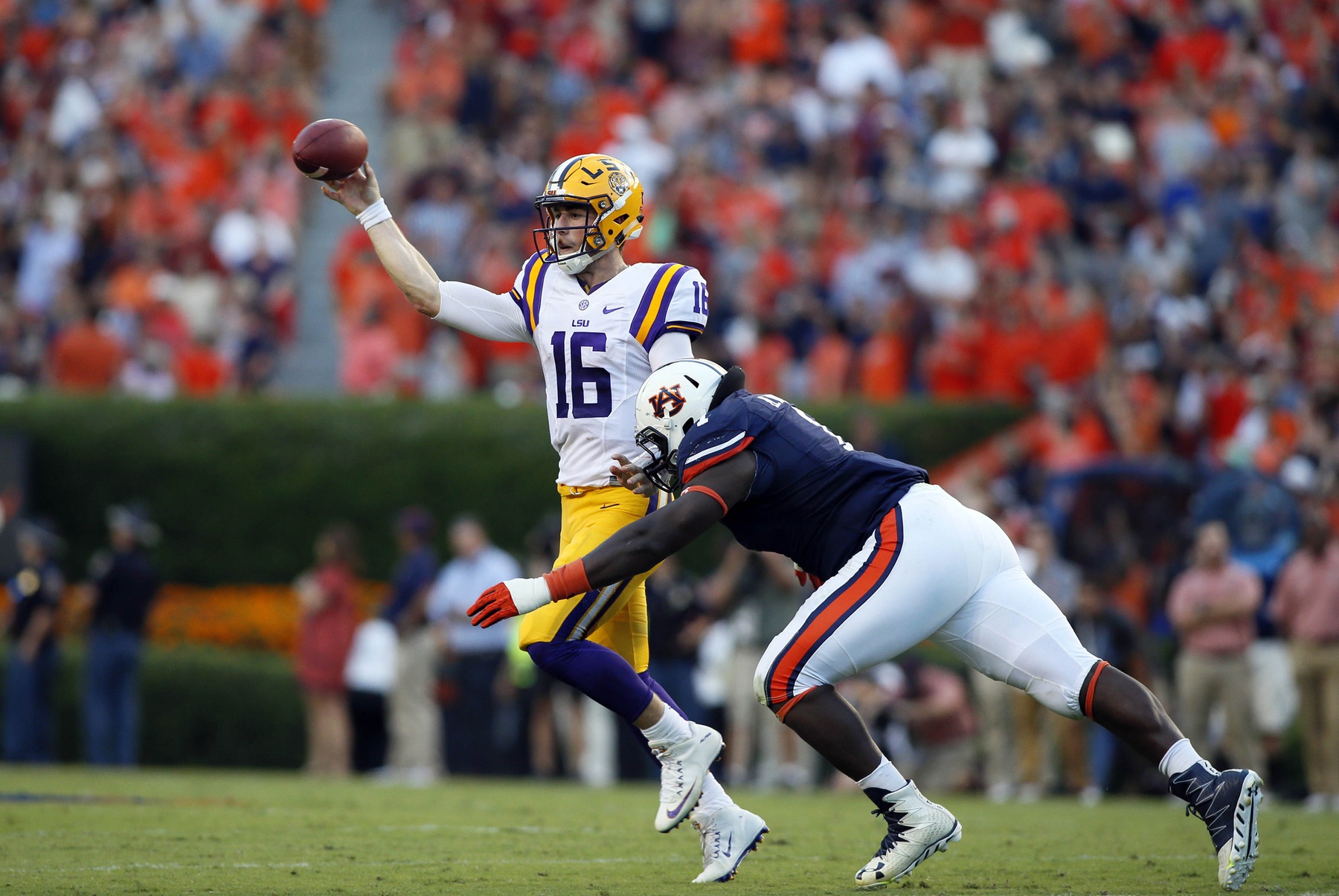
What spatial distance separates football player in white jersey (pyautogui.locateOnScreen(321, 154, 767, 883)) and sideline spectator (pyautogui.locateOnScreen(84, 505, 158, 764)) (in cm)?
809

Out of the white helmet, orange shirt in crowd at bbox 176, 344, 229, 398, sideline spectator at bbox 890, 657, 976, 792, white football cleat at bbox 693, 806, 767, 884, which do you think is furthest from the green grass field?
orange shirt in crowd at bbox 176, 344, 229, 398

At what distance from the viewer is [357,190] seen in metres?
6.73

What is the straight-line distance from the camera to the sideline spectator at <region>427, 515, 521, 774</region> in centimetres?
1355

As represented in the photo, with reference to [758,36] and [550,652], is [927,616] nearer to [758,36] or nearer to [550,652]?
[550,652]

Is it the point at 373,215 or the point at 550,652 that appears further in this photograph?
the point at 373,215

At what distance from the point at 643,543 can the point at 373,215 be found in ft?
6.26

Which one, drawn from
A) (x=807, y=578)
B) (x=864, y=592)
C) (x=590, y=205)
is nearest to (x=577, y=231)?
(x=590, y=205)

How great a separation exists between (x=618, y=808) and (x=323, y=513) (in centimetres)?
739

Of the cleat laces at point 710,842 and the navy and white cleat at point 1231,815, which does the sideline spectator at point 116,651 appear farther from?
the navy and white cleat at point 1231,815

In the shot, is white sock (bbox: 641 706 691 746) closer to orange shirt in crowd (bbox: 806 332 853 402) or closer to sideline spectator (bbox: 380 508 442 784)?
sideline spectator (bbox: 380 508 442 784)

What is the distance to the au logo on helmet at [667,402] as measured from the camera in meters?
5.80

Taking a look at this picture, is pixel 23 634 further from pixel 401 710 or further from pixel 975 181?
pixel 975 181

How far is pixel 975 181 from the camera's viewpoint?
17125mm

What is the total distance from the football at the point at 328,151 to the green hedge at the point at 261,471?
9.27 metres
